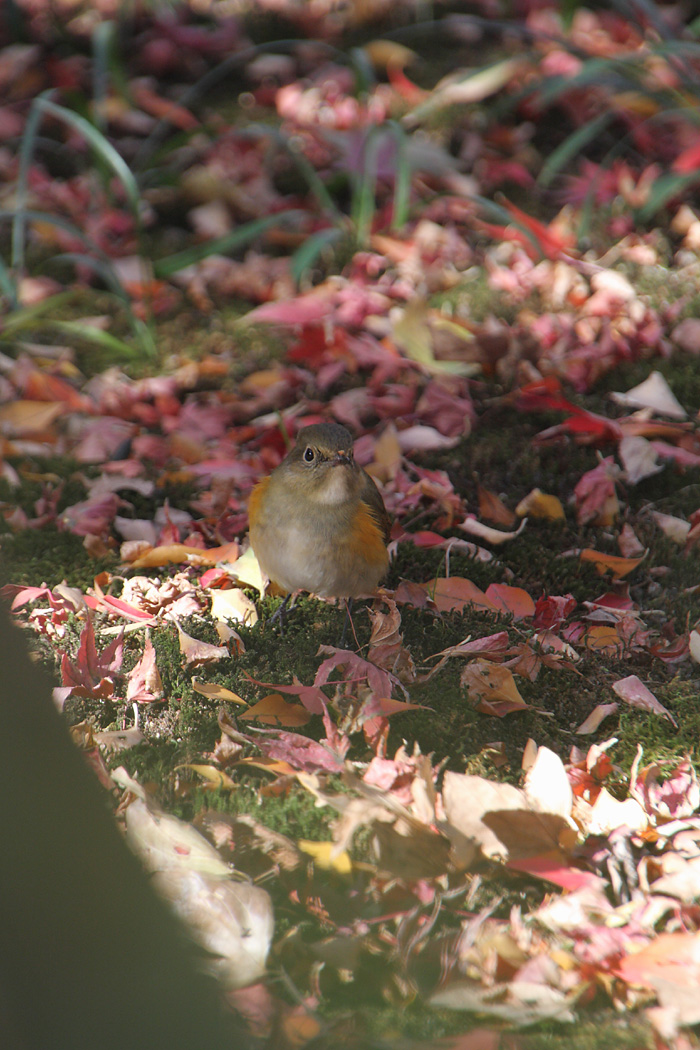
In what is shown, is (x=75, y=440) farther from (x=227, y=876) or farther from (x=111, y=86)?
(x=111, y=86)

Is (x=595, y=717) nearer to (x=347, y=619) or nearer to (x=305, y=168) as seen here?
(x=347, y=619)

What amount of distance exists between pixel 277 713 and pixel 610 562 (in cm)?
141

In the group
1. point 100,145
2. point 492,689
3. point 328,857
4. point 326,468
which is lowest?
point 492,689

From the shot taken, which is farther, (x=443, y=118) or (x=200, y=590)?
(x=443, y=118)

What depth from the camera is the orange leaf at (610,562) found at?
3096 mm

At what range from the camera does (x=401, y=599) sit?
2943mm

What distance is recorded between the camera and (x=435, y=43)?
242 inches

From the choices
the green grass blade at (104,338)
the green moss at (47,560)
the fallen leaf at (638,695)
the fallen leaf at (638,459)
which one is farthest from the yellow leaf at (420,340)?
the fallen leaf at (638,695)

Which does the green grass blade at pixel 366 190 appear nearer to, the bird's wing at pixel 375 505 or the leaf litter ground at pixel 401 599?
the leaf litter ground at pixel 401 599

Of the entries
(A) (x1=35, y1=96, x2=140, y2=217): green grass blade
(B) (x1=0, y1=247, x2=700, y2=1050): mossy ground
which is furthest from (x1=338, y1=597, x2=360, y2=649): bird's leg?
(A) (x1=35, y1=96, x2=140, y2=217): green grass blade

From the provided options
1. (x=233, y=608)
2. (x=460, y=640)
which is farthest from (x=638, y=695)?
(x=233, y=608)

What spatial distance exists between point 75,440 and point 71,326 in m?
0.59

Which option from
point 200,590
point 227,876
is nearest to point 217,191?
point 200,590

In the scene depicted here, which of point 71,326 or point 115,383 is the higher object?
point 71,326
